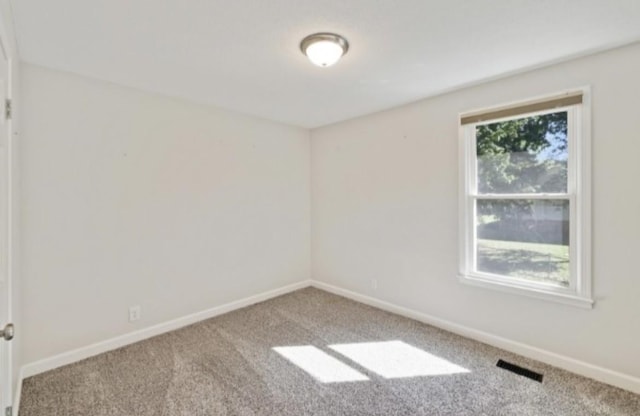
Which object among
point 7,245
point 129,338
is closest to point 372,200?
point 129,338

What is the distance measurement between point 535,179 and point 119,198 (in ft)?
11.4

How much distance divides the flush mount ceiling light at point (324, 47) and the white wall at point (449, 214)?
1.47 meters

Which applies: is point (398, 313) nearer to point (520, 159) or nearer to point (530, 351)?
point (530, 351)

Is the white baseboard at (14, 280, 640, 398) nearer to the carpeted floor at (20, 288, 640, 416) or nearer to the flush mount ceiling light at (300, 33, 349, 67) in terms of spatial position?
the carpeted floor at (20, 288, 640, 416)

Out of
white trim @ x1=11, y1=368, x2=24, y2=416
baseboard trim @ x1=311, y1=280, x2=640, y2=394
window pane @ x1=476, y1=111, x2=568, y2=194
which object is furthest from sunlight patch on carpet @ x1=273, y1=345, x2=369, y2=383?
window pane @ x1=476, y1=111, x2=568, y2=194

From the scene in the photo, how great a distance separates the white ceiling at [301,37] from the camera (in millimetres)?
1624

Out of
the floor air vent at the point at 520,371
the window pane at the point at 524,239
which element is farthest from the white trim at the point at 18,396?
the window pane at the point at 524,239

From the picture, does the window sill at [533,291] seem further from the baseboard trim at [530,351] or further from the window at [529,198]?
the baseboard trim at [530,351]

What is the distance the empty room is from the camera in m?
1.84

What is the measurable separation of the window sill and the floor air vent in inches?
21.8

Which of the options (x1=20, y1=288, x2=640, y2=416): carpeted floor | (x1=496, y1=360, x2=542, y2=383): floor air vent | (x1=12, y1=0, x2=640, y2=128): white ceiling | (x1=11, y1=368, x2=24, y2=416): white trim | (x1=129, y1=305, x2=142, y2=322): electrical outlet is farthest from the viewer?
(x1=129, y1=305, x2=142, y2=322): electrical outlet

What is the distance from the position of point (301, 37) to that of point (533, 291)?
2.56 meters

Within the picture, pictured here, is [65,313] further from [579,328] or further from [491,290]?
[579,328]

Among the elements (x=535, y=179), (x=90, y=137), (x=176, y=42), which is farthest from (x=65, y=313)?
(x=535, y=179)
